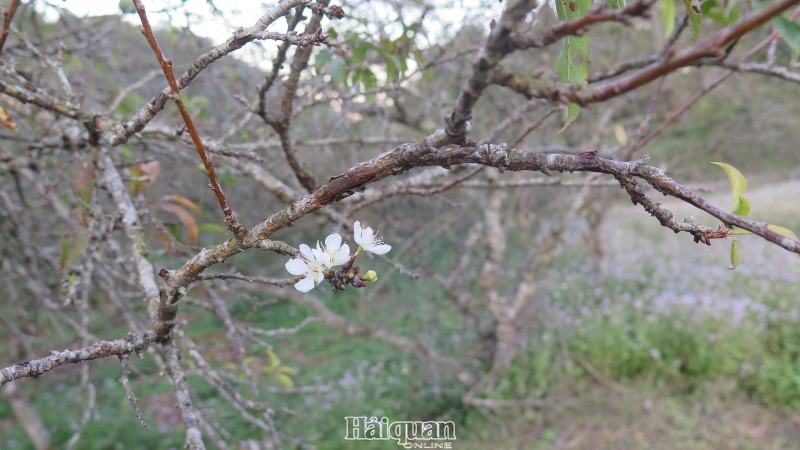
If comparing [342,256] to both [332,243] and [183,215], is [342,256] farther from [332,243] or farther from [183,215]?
[183,215]

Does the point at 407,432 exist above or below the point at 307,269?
above

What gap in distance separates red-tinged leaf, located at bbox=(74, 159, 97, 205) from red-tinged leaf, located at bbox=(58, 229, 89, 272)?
0.34 feet

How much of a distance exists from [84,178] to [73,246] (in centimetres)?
21

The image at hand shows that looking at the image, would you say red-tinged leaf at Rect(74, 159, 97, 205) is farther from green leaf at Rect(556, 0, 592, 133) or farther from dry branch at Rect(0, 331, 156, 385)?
green leaf at Rect(556, 0, 592, 133)

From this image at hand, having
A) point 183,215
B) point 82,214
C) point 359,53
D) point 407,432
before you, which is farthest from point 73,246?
point 407,432

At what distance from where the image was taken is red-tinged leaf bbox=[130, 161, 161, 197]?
1505 mm

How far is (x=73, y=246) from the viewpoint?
4.25 feet

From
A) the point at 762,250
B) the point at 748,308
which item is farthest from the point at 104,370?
the point at 762,250

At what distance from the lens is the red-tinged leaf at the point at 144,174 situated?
1.50 m

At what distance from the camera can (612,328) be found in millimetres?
5012

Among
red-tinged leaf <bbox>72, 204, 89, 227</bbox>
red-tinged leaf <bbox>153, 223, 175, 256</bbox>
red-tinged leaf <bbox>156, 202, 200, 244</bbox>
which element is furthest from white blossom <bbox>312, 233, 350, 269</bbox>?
red-tinged leaf <bbox>72, 204, 89, 227</bbox>

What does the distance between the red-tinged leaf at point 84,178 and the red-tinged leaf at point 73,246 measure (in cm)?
10

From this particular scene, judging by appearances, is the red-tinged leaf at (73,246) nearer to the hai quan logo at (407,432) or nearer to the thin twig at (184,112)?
the thin twig at (184,112)

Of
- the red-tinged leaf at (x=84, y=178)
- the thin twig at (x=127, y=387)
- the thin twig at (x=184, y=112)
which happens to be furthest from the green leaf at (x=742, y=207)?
the red-tinged leaf at (x=84, y=178)
